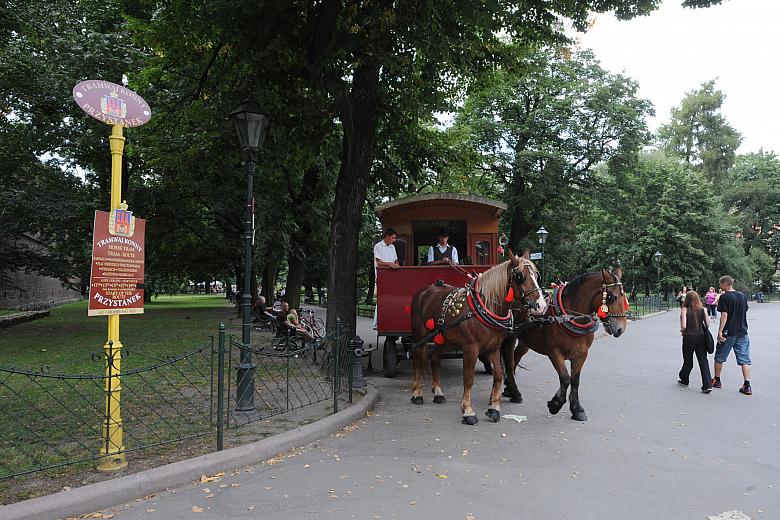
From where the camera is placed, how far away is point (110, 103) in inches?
184

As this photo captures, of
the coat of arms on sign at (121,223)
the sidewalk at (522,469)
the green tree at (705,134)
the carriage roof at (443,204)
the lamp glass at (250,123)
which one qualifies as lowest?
the sidewalk at (522,469)

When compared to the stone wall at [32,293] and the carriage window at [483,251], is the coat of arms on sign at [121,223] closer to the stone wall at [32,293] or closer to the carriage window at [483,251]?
the carriage window at [483,251]

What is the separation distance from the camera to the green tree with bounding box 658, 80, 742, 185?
5772 cm

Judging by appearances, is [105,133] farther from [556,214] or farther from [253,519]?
[556,214]

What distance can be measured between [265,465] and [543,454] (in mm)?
2929

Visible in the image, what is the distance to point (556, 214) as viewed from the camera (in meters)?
31.0

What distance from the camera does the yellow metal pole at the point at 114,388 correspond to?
4.59 metres

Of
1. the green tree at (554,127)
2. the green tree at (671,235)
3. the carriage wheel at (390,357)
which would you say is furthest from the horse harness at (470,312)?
the green tree at (671,235)

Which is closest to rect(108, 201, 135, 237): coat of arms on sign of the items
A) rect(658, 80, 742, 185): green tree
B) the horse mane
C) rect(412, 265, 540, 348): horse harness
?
rect(412, 265, 540, 348): horse harness

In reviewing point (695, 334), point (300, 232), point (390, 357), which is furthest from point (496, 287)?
point (300, 232)

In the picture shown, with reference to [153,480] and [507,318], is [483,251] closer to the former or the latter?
[507,318]

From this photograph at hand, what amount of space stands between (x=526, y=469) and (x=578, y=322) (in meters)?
2.59

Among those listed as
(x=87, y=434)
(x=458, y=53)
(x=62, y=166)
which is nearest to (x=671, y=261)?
(x=458, y=53)

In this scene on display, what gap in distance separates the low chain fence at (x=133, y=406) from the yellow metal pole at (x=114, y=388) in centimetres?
1
